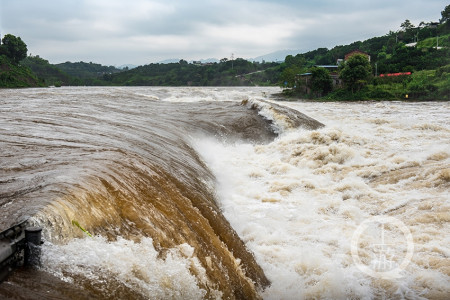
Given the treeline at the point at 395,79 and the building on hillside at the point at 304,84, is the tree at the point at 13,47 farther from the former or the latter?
the building on hillside at the point at 304,84

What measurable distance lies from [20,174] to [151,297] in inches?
108

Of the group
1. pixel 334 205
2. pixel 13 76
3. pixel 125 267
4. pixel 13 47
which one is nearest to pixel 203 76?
pixel 13 47

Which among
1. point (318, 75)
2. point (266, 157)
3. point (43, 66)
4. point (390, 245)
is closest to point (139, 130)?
point (266, 157)

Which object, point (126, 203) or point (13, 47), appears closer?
point (126, 203)

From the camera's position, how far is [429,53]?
42.2 m

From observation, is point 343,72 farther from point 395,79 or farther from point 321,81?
point 395,79

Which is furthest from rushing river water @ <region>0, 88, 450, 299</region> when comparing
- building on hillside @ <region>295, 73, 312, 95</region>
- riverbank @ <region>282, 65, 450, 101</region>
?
building on hillside @ <region>295, 73, 312, 95</region>

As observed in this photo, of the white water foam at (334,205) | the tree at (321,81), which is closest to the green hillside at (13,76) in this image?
the tree at (321,81)

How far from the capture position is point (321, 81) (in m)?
37.5

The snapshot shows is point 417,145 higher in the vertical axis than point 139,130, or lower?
lower

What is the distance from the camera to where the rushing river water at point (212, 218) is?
2869 millimetres

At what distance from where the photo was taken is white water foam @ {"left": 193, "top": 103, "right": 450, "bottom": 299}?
395cm

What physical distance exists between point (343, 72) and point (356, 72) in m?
1.29

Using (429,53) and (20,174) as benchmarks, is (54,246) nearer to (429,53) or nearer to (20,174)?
(20,174)
